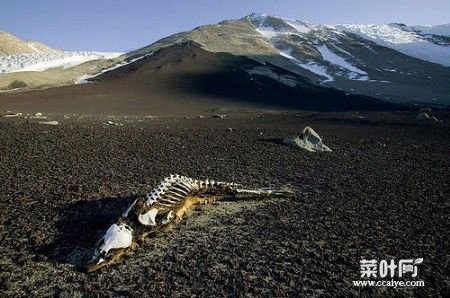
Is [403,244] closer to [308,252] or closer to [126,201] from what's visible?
[308,252]

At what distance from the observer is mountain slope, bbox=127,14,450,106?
7106 centimetres

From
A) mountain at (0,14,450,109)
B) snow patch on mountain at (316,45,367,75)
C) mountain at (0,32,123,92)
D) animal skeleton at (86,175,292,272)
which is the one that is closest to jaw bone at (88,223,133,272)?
animal skeleton at (86,175,292,272)

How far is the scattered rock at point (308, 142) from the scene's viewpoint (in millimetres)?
14219

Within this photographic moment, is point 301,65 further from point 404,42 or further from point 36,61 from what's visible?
point 404,42

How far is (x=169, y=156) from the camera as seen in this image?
12.1m

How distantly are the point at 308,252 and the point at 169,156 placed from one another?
23.4 feet

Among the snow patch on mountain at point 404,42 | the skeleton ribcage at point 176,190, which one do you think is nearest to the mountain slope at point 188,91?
the skeleton ribcage at point 176,190

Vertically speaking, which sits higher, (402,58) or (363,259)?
(402,58)

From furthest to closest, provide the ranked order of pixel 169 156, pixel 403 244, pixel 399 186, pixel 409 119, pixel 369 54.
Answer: pixel 369 54 → pixel 409 119 → pixel 169 156 → pixel 399 186 → pixel 403 244

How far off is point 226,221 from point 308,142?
8.38m

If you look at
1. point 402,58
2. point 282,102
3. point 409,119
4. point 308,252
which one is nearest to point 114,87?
point 282,102

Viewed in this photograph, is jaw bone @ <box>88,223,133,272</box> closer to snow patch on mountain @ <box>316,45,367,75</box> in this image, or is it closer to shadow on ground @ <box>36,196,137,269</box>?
shadow on ground @ <box>36,196,137,269</box>

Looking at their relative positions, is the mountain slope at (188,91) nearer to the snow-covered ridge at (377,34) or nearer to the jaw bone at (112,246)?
the jaw bone at (112,246)

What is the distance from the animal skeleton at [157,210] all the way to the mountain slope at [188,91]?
2322 cm
